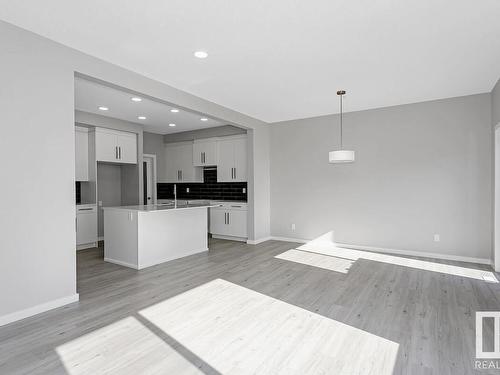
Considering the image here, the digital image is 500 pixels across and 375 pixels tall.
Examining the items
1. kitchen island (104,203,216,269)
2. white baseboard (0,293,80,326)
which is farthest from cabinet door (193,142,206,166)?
white baseboard (0,293,80,326)

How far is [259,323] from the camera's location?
275 centimetres

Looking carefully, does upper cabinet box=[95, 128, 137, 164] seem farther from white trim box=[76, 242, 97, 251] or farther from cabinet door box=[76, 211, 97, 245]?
white trim box=[76, 242, 97, 251]

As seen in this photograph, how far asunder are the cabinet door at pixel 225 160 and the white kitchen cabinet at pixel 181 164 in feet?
2.94

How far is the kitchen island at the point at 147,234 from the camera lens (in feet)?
15.0

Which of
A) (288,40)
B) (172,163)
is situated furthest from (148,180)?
(288,40)

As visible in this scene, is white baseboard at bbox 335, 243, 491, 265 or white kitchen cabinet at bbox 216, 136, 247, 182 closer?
white baseboard at bbox 335, 243, 491, 265

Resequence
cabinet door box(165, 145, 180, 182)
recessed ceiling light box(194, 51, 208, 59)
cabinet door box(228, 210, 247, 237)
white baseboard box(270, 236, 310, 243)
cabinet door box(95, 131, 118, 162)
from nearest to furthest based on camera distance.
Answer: recessed ceiling light box(194, 51, 208, 59)
cabinet door box(95, 131, 118, 162)
white baseboard box(270, 236, 310, 243)
cabinet door box(228, 210, 247, 237)
cabinet door box(165, 145, 180, 182)

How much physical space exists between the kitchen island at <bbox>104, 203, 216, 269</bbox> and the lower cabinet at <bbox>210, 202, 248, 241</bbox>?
139cm

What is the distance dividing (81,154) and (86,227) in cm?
150

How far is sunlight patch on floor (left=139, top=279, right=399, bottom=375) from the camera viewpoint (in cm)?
210

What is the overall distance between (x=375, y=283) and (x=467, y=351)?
1.60 meters

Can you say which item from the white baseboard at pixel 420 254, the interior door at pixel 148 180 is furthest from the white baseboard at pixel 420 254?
the interior door at pixel 148 180

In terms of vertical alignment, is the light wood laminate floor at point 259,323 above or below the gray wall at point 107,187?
below

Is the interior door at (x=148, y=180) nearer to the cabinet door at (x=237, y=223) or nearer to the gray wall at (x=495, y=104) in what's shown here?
the cabinet door at (x=237, y=223)
